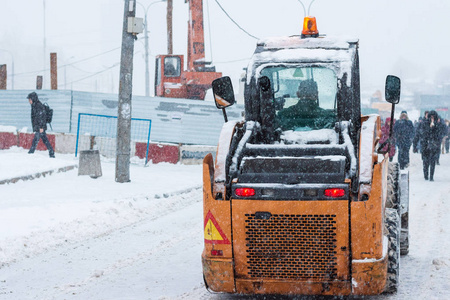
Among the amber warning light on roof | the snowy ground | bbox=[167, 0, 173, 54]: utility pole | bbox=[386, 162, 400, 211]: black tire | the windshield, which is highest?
bbox=[167, 0, 173, 54]: utility pole

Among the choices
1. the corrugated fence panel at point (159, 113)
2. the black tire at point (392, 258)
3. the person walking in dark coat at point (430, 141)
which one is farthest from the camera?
the corrugated fence panel at point (159, 113)

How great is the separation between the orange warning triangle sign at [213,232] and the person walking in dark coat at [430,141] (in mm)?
12311

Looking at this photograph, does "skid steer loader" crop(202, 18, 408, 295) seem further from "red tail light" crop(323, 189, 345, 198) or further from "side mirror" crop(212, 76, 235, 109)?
"side mirror" crop(212, 76, 235, 109)

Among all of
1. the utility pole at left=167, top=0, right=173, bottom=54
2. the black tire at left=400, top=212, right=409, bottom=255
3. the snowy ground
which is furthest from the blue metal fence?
the utility pole at left=167, top=0, right=173, bottom=54

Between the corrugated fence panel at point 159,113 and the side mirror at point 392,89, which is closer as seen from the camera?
the side mirror at point 392,89

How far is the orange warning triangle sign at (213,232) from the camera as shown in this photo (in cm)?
541

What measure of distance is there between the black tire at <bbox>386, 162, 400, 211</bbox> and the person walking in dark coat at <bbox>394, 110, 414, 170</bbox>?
36.2ft

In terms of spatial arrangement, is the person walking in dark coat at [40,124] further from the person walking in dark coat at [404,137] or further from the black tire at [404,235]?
the black tire at [404,235]

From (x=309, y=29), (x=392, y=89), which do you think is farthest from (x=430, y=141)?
(x=392, y=89)

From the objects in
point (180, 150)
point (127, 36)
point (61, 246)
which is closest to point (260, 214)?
point (61, 246)

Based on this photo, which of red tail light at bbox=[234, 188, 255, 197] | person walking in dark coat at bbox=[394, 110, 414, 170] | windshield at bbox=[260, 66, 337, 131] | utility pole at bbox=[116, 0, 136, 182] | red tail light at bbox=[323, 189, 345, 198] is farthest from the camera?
person walking in dark coat at bbox=[394, 110, 414, 170]

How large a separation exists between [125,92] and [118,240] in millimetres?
6340

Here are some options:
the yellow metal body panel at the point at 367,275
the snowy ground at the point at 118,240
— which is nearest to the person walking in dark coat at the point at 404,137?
the snowy ground at the point at 118,240

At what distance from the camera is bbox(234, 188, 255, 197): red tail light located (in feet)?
17.5
